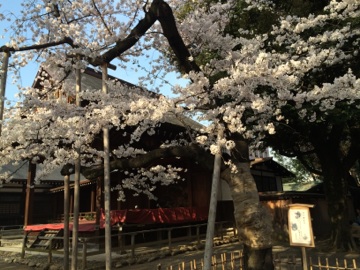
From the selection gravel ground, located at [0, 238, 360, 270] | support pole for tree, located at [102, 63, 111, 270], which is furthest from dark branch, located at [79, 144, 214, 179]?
gravel ground, located at [0, 238, 360, 270]

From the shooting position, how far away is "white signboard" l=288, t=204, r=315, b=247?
5.34 m

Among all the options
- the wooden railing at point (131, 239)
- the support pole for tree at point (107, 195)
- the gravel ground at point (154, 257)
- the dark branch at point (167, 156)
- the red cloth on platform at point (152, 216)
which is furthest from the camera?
the red cloth on platform at point (152, 216)

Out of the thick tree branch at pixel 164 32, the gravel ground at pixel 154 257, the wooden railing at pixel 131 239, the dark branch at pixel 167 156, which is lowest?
the gravel ground at pixel 154 257

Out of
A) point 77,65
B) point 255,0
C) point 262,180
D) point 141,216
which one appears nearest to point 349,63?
point 255,0

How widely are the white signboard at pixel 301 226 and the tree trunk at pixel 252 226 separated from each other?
2.31 ft

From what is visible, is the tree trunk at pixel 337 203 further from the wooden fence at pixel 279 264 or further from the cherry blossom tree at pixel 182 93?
the cherry blossom tree at pixel 182 93

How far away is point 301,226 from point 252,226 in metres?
1.00

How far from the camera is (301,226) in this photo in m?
5.48

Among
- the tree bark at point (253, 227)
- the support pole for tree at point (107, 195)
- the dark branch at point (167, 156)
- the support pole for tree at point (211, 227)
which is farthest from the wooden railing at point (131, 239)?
the support pole for tree at point (211, 227)

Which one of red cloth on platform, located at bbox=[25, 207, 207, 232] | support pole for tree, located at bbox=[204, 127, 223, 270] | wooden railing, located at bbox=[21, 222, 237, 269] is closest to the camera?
support pole for tree, located at bbox=[204, 127, 223, 270]

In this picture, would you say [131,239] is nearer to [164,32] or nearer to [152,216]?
[152,216]

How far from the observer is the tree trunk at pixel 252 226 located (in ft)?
20.1

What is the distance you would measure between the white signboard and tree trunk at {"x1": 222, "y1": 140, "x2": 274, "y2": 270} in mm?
704

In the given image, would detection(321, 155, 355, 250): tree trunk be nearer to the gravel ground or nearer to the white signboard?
the gravel ground
